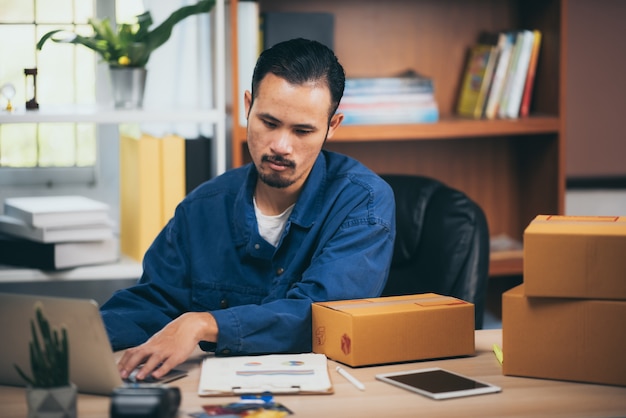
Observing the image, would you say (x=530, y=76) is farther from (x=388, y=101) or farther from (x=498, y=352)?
(x=498, y=352)

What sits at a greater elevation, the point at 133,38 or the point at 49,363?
the point at 133,38

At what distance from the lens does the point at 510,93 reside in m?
3.12

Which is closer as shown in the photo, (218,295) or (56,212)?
(218,295)

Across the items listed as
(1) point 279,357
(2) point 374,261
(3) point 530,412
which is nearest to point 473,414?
(3) point 530,412

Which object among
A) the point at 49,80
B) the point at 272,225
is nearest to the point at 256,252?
the point at 272,225

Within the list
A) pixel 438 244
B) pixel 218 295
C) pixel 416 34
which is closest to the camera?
pixel 218 295

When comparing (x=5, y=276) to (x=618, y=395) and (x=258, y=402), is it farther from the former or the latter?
(x=618, y=395)

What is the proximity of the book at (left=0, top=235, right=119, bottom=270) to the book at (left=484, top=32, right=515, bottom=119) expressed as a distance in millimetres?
1282

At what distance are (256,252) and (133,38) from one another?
105cm

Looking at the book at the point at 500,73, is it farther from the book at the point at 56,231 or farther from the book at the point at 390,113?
the book at the point at 56,231

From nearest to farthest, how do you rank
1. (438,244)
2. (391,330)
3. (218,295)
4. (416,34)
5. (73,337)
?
1. (73,337)
2. (391,330)
3. (218,295)
4. (438,244)
5. (416,34)

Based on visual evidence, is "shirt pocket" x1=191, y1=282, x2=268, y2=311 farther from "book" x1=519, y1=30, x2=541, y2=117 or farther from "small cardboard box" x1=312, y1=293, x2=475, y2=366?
"book" x1=519, y1=30, x2=541, y2=117

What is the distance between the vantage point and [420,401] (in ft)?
4.64

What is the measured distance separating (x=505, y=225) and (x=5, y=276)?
170 centimetres
